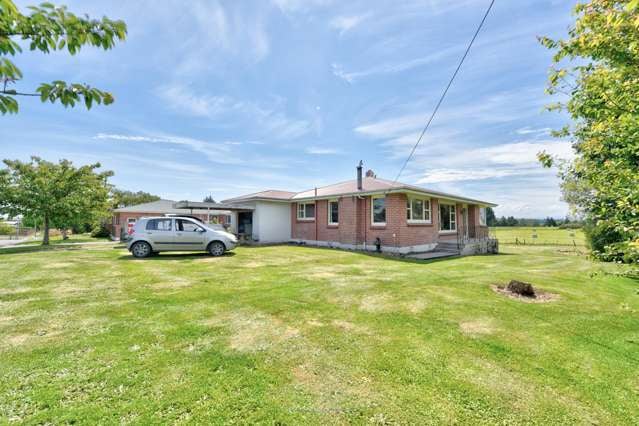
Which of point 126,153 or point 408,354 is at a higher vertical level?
point 126,153

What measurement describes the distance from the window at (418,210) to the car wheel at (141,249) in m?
12.4

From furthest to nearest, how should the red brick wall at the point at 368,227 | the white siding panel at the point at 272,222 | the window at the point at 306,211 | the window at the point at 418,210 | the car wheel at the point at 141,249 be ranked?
the white siding panel at the point at 272,222
the window at the point at 306,211
the window at the point at 418,210
the red brick wall at the point at 368,227
the car wheel at the point at 141,249

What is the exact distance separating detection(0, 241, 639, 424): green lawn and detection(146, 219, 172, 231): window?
18.2 feet

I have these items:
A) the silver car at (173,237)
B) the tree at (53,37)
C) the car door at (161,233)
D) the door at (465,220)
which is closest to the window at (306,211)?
the silver car at (173,237)

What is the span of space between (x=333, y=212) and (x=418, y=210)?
200 inches

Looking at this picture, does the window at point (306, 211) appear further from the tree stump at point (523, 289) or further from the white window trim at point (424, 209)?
the tree stump at point (523, 289)

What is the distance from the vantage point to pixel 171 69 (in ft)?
33.0

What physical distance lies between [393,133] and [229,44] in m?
11.4

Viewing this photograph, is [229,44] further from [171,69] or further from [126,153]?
[126,153]

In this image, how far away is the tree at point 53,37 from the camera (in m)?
1.60

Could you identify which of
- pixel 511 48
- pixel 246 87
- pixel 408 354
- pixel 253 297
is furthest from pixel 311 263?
pixel 511 48

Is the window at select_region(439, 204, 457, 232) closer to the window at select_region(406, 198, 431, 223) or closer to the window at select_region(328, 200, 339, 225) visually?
the window at select_region(406, 198, 431, 223)

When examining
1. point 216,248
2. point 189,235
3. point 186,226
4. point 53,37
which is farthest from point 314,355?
point 186,226

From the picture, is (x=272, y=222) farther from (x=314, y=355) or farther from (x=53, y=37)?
(x=53, y=37)
